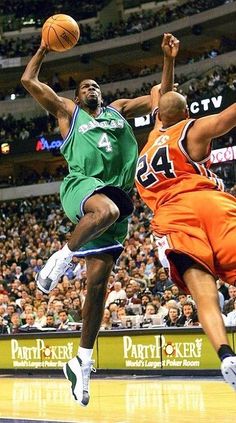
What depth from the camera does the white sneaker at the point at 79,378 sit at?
604cm

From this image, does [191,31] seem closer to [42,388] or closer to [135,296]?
[135,296]

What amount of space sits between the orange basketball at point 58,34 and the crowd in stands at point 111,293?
5.46 metres

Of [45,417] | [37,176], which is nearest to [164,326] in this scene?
[45,417]

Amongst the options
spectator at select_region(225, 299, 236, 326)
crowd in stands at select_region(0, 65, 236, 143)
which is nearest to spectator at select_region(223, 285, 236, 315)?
spectator at select_region(225, 299, 236, 326)

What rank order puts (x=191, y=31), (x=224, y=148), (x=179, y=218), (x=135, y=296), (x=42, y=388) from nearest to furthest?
(x=179, y=218)
(x=42, y=388)
(x=135, y=296)
(x=224, y=148)
(x=191, y=31)

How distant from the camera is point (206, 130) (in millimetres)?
→ 5117

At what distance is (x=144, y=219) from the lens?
20.3m

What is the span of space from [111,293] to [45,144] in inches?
735

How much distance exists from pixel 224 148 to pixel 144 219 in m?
3.40

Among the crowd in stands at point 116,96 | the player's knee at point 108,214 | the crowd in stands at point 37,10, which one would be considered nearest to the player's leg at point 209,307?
the player's knee at point 108,214

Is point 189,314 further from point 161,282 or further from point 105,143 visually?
point 105,143

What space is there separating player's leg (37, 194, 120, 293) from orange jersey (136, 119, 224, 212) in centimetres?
39

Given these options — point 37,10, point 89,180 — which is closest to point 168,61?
Result: point 89,180

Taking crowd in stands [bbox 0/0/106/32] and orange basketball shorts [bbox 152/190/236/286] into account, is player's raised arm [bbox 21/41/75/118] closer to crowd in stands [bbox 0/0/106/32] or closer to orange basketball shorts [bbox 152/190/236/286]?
orange basketball shorts [bbox 152/190/236/286]
